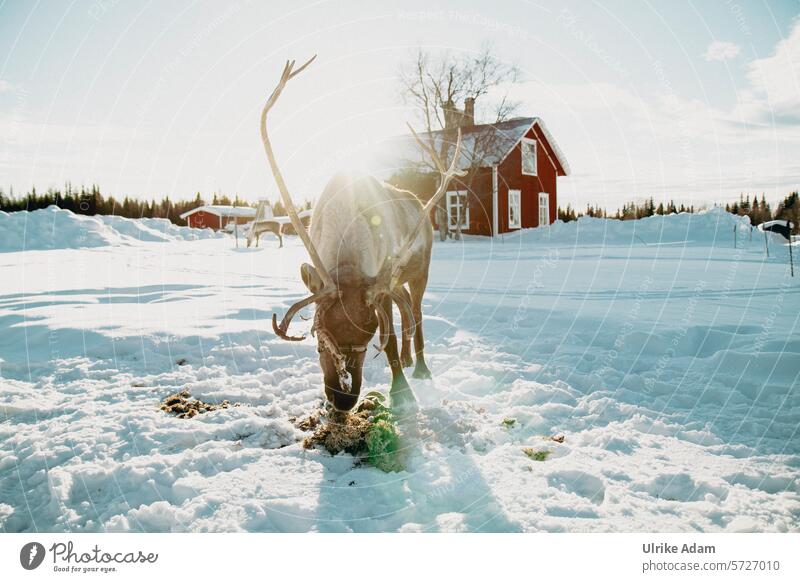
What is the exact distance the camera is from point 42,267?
49.9ft

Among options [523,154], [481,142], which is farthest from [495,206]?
[481,142]

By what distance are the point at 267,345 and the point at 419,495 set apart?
13.3 ft

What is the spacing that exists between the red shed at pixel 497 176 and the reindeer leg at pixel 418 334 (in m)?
22.4

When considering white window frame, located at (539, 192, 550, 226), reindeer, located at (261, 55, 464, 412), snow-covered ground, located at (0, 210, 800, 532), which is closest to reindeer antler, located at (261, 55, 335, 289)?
reindeer, located at (261, 55, 464, 412)

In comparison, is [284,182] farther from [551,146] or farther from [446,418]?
[551,146]

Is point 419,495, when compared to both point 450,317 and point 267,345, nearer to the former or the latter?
point 267,345

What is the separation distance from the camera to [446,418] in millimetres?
4617

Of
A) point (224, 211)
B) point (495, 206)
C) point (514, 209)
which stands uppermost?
point (224, 211)

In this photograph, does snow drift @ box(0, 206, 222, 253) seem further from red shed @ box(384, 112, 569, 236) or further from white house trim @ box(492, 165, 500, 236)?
white house trim @ box(492, 165, 500, 236)

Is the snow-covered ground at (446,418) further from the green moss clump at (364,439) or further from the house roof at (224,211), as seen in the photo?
the house roof at (224,211)

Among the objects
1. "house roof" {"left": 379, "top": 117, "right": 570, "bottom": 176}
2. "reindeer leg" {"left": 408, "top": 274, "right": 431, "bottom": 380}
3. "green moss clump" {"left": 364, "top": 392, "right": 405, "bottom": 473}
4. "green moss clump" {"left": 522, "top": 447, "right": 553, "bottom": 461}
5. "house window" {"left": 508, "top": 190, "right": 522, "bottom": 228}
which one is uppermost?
"house roof" {"left": 379, "top": 117, "right": 570, "bottom": 176}

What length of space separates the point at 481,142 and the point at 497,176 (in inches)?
93.3

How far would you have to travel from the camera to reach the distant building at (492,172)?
29094 mm

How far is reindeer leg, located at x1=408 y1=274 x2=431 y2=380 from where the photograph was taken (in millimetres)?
6004
